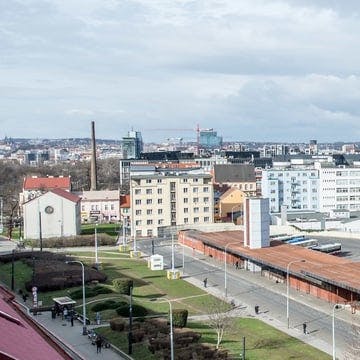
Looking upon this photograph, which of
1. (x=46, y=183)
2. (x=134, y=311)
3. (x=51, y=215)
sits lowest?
(x=134, y=311)

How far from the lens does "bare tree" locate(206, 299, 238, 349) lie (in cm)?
4100

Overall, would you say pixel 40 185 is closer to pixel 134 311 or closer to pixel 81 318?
pixel 81 318

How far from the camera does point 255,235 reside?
6925 centimetres

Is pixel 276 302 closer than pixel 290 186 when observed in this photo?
Yes

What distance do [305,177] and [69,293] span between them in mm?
75375

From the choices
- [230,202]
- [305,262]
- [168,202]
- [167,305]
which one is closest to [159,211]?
[168,202]

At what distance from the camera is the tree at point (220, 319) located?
4098cm

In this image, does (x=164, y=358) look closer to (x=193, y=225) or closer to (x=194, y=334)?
(x=194, y=334)

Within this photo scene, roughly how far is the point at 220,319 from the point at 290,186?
86270mm

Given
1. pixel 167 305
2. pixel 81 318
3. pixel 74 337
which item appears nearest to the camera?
pixel 74 337

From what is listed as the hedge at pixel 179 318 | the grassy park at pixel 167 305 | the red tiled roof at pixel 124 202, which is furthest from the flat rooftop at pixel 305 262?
→ the red tiled roof at pixel 124 202

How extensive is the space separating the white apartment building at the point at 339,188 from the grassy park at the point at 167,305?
53.6 meters

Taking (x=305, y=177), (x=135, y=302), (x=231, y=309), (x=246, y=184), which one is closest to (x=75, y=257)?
(x=135, y=302)

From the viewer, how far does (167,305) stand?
52969mm
